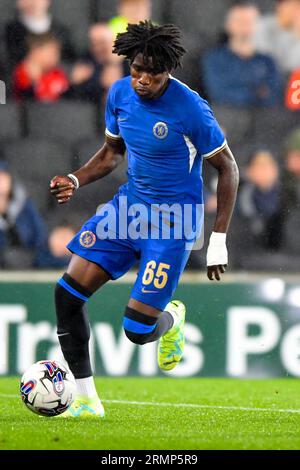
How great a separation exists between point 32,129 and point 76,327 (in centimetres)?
403

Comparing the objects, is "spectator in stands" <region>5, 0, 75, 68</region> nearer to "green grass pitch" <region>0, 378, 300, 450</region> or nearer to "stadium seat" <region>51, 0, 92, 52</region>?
"stadium seat" <region>51, 0, 92, 52</region>

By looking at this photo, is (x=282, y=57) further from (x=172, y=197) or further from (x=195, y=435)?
(x=195, y=435)

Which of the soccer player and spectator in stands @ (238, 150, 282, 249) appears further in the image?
spectator in stands @ (238, 150, 282, 249)

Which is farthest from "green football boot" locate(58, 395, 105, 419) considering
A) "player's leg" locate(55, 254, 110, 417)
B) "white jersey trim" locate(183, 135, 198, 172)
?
"white jersey trim" locate(183, 135, 198, 172)

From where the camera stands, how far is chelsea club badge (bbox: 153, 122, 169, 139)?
6.02m

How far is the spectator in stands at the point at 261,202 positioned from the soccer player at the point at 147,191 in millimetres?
3142

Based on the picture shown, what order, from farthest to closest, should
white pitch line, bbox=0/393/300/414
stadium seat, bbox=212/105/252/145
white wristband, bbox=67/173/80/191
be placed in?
1. stadium seat, bbox=212/105/252/145
2. white pitch line, bbox=0/393/300/414
3. white wristband, bbox=67/173/80/191

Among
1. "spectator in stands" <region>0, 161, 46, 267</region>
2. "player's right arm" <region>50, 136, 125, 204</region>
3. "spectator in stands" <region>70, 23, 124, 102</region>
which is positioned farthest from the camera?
"spectator in stands" <region>70, 23, 124, 102</region>

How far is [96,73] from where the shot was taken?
9758 millimetres

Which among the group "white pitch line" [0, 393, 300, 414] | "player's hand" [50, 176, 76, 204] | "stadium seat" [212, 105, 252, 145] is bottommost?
"white pitch line" [0, 393, 300, 414]

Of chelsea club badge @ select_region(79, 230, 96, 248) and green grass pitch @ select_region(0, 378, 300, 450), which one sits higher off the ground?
chelsea club badge @ select_region(79, 230, 96, 248)

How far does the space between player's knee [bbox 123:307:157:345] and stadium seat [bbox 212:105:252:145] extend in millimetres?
3748

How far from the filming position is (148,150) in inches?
240

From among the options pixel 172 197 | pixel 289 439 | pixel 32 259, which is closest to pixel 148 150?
pixel 172 197
